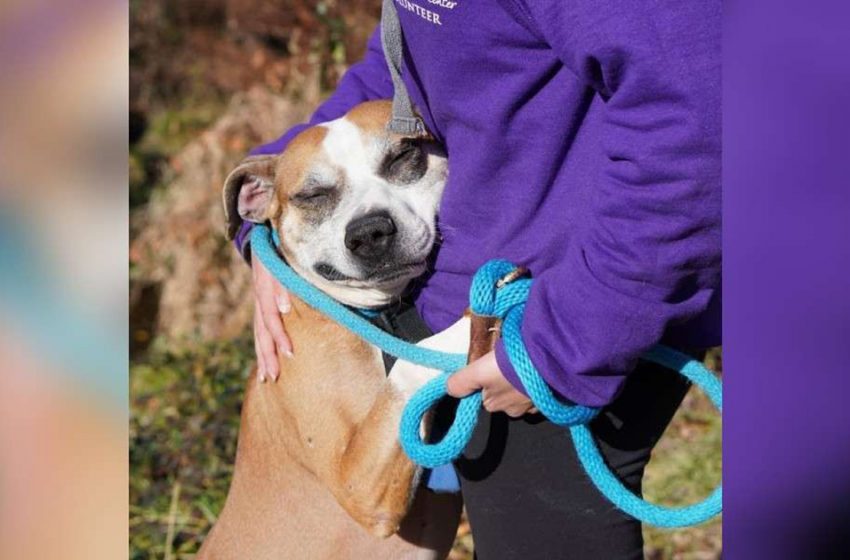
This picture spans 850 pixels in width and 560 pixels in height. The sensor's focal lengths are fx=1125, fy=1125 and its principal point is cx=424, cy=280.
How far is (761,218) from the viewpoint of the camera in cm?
127

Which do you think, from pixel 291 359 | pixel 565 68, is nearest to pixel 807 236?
pixel 565 68

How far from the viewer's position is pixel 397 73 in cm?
226

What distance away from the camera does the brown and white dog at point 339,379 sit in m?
2.54

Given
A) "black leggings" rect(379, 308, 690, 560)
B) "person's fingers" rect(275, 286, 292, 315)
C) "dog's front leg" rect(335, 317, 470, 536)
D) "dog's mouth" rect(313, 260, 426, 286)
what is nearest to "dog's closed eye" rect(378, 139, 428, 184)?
"dog's mouth" rect(313, 260, 426, 286)

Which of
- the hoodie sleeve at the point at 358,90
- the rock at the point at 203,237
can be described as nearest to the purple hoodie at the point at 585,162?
the hoodie sleeve at the point at 358,90

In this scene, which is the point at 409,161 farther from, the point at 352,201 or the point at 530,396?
the point at 530,396

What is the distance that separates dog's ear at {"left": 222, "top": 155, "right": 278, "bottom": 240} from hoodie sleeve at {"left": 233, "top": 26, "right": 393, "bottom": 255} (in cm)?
3

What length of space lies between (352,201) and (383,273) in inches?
10.8

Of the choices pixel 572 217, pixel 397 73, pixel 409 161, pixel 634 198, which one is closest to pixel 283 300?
pixel 409 161

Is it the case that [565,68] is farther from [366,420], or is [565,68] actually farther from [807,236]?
[366,420]

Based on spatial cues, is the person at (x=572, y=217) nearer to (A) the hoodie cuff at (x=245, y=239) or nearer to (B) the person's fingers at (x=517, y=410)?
(B) the person's fingers at (x=517, y=410)

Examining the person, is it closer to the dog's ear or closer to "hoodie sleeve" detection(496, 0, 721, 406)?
"hoodie sleeve" detection(496, 0, 721, 406)

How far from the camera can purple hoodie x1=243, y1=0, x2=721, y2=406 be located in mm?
1600

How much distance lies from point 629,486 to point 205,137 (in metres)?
4.73
